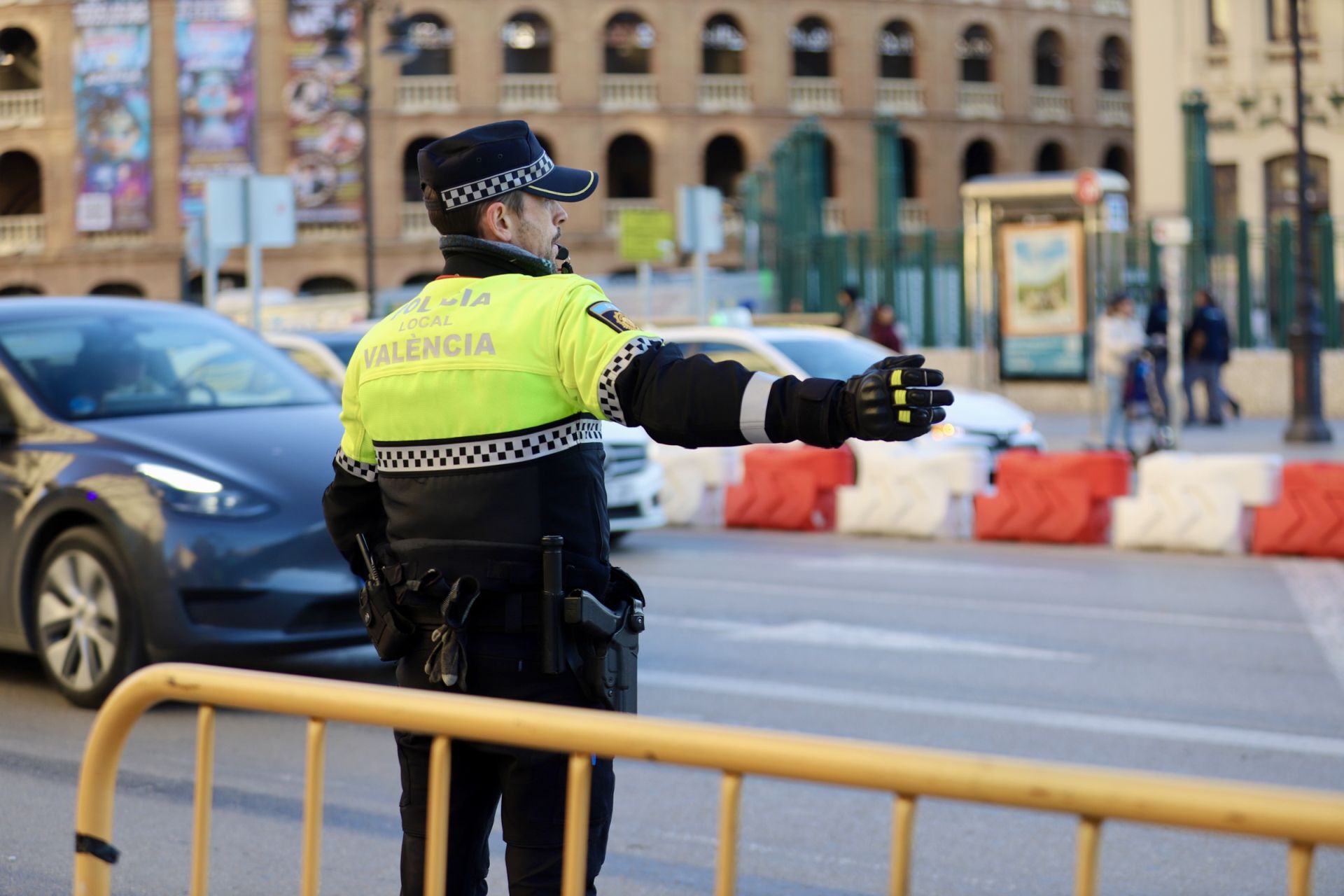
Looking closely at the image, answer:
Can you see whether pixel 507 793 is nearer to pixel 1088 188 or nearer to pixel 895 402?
pixel 895 402

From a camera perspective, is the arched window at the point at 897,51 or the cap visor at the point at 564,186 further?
the arched window at the point at 897,51

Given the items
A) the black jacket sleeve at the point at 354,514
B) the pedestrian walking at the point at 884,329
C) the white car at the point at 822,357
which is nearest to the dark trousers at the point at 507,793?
the black jacket sleeve at the point at 354,514

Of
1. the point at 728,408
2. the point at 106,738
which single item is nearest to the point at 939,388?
the point at 728,408

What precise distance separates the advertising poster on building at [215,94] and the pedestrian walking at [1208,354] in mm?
32522

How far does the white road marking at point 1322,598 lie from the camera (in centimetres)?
900

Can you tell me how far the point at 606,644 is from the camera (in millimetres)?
3426

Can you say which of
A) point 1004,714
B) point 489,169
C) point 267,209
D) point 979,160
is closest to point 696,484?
point 267,209

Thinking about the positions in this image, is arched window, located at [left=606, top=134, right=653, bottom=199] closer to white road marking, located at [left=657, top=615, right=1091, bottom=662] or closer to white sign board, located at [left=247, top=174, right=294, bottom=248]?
white sign board, located at [left=247, top=174, right=294, bottom=248]

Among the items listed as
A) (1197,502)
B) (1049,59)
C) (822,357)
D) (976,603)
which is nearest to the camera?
(976,603)

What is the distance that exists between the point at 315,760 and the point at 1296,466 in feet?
36.2

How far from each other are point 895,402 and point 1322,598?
8461 millimetres

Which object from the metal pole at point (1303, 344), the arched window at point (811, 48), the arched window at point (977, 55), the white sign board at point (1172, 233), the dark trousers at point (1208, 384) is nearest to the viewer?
the white sign board at point (1172, 233)

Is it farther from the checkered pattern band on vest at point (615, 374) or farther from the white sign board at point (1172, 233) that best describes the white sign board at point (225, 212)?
the checkered pattern band on vest at point (615, 374)

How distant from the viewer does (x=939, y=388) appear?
3127mm
